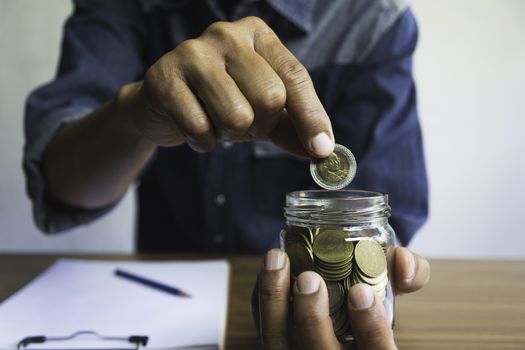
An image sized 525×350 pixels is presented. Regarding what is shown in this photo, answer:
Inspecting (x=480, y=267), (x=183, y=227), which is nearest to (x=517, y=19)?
(x=480, y=267)

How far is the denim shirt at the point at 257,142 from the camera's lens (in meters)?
0.91

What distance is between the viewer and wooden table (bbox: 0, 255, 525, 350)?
53cm

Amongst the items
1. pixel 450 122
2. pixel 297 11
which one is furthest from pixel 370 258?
pixel 450 122

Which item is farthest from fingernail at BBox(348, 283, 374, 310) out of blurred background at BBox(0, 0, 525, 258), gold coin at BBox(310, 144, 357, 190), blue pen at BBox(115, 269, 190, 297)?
blurred background at BBox(0, 0, 525, 258)

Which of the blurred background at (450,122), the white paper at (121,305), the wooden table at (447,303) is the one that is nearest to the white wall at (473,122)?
the blurred background at (450,122)

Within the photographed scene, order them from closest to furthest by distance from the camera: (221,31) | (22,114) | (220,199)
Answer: (221,31) < (220,199) < (22,114)

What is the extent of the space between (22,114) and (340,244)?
5.46 ft

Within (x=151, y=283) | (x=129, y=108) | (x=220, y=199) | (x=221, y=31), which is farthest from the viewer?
(x=220, y=199)

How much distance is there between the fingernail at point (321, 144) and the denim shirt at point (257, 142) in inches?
19.0

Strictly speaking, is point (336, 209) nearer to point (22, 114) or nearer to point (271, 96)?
point (271, 96)

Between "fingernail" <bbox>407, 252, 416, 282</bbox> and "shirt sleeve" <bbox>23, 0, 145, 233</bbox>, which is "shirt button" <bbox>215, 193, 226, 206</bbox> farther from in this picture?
"fingernail" <bbox>407, 252, 416, 282</bbox>

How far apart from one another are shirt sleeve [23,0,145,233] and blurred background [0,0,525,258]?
0.87 meters

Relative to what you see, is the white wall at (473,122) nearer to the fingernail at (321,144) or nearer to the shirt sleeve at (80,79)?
the shirt sleeve at (80,79)

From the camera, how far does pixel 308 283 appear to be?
0.37m
